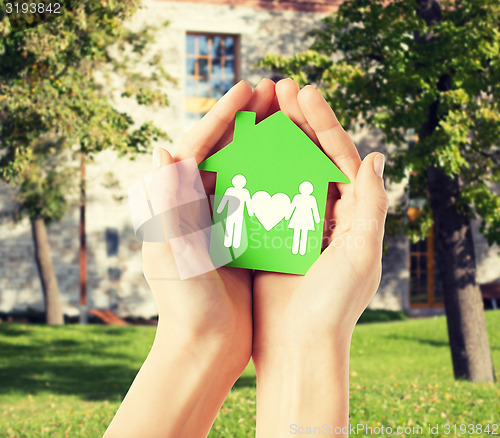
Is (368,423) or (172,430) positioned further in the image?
(368,423)

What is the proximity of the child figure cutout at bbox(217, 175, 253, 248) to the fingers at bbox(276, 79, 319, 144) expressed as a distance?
9.7 inches

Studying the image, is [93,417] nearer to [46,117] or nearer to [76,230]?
[46,117]

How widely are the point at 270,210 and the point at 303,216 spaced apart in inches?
4.1

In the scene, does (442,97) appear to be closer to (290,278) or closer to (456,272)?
(456,272)

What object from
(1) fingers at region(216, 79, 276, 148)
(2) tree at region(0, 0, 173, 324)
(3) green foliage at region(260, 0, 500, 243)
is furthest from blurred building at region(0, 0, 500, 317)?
(1) fingers at region(216, 79, 276, 148)

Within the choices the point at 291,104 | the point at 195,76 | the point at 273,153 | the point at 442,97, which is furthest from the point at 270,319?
the point at 195,76

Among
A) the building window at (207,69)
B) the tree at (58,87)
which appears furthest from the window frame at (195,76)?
the tree at (58,87)

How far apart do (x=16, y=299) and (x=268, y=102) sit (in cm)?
1374

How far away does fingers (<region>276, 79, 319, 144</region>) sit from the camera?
1.82 m

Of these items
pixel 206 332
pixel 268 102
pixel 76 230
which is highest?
pixel 268 102

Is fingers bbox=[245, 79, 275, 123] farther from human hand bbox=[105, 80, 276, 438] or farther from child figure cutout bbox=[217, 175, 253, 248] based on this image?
child figure cutout bbox=[217, 175, 253, 248]

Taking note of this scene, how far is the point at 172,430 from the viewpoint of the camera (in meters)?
1.61

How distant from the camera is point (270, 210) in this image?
1818 millimetres

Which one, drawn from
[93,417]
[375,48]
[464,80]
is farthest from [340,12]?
[93,417]
